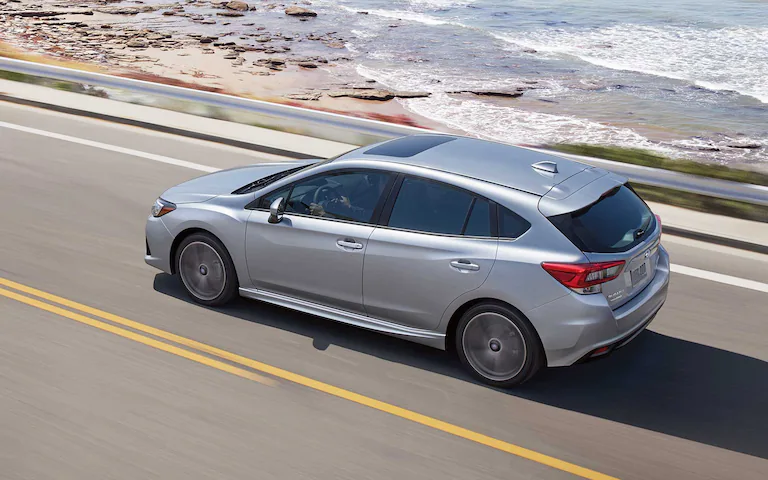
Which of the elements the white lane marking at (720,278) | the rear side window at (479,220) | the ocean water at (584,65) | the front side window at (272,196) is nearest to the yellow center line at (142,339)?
the front side window at (272,196)

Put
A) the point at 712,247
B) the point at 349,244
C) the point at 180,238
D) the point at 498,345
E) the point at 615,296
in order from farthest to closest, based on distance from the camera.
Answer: the point at 712,247 < the point at 180,238 < the point at 349,244 < the point at 498,345 < the point at 615,296

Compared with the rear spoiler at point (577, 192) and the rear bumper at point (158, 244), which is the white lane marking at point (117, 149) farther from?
the rear spoiler at point (577, 192)

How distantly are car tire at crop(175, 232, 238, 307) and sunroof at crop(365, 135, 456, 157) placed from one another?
1.53 metres

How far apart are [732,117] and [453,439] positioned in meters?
22.5

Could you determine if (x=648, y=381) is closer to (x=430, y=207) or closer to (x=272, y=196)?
(x=430, y=207)

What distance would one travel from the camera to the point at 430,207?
6453 millimetres

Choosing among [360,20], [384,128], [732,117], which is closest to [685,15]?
[360,20]

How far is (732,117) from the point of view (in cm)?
2548

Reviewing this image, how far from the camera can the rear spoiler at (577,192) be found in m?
6.07

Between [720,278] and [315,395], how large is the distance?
4.62 metres

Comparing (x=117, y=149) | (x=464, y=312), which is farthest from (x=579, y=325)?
(x=117, y=149)

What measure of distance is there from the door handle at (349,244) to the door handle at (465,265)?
30.6 inches

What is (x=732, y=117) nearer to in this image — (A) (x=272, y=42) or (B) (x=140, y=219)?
(A) (x=272, y=42)

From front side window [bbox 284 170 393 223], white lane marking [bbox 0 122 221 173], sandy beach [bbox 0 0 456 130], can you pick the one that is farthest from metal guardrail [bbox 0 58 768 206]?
sandy beach [bbox 0 0 456 130]
